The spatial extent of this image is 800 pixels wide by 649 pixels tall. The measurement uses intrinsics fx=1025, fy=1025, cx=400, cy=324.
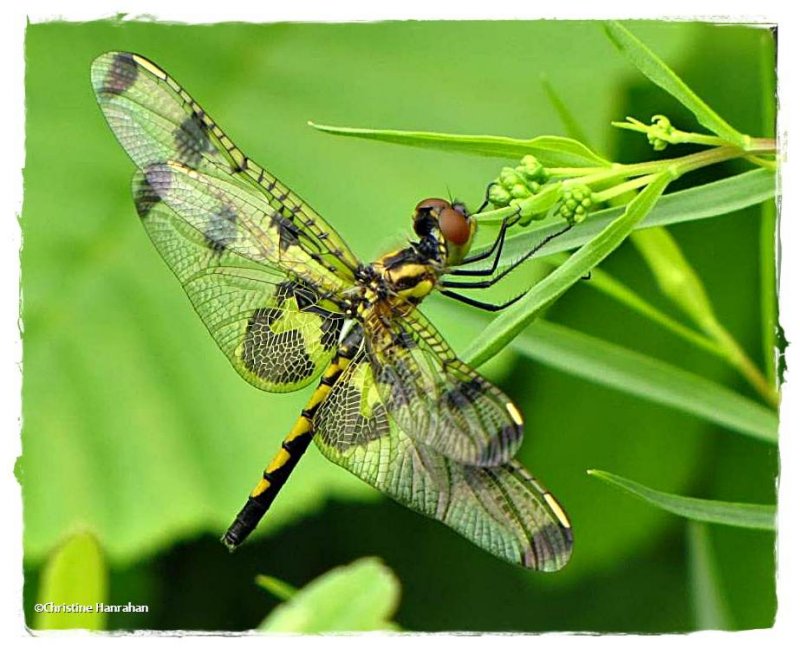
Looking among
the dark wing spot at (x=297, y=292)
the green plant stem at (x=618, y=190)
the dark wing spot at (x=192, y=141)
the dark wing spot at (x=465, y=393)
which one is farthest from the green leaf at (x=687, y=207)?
the dark wing spot at (x=192, y=141)

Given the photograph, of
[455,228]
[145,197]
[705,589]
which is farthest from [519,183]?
[705,589]

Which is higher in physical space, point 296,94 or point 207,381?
point 296,94

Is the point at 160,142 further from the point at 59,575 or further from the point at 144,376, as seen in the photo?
the point at 59,575

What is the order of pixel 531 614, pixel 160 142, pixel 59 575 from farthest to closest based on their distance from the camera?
1. pixel 531 614
2. pixel 59 575
3. pixel 160 142

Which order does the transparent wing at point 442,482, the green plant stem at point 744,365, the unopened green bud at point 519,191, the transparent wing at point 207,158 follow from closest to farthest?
the unopened green bud at point 519,191
the transparent wing at point 442,482
the transparent wing at point 207,158
the green plant stem at point 744,365

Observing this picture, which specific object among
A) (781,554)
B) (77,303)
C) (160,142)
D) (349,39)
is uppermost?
(349,39)

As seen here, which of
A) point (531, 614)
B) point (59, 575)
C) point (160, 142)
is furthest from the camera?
point (531, 614)

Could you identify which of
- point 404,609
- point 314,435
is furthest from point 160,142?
point 404,609

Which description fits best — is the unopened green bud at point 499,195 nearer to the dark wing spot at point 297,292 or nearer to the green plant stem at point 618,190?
the green plant stem at point 618,190

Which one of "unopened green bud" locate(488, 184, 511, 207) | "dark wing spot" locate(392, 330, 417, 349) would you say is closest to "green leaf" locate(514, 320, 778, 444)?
"dark wing spot" locate(392, 330, 417, 349)
